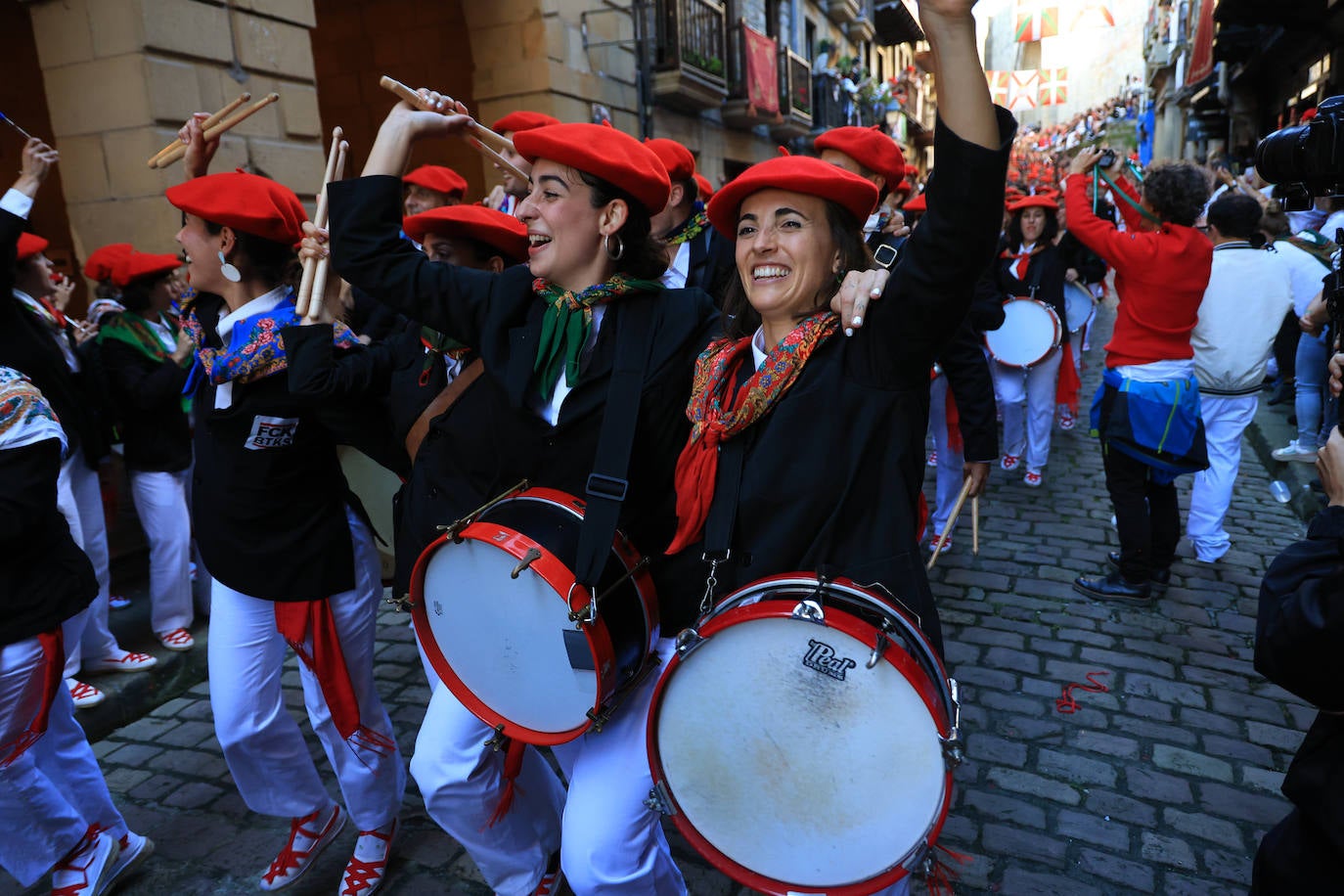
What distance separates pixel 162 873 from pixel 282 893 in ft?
1.56

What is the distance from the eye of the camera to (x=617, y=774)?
7.01ft

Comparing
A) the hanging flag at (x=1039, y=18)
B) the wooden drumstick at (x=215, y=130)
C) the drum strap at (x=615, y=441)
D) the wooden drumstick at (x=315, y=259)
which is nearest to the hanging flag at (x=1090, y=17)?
the hanging flag at (x=1039, y=18)

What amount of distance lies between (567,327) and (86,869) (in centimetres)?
229

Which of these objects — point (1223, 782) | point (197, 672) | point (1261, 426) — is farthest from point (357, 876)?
point (1261, 426)

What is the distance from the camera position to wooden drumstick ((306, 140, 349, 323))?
8.26 feet

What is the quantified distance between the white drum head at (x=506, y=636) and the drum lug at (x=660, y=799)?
214 millimetres

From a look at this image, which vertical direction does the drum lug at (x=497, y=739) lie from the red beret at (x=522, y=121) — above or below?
below

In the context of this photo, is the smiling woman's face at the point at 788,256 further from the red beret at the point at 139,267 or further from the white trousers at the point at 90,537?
the red beret at the point at 139,267

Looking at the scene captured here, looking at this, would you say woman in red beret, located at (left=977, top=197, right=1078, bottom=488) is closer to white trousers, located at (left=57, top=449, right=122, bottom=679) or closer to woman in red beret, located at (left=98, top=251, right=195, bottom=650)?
woman in red beret, located at (left=98, top=251, right=195, bottom=650)

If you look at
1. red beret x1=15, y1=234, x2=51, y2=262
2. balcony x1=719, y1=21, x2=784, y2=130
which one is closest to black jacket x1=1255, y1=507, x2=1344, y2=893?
red beret x1=15, y1=234, x2=51, y2=262

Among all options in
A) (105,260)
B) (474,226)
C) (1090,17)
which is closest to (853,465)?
(474,226)

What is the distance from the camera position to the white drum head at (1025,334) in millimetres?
6754

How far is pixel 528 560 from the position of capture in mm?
1872

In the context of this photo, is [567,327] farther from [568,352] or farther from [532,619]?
[532,619]
